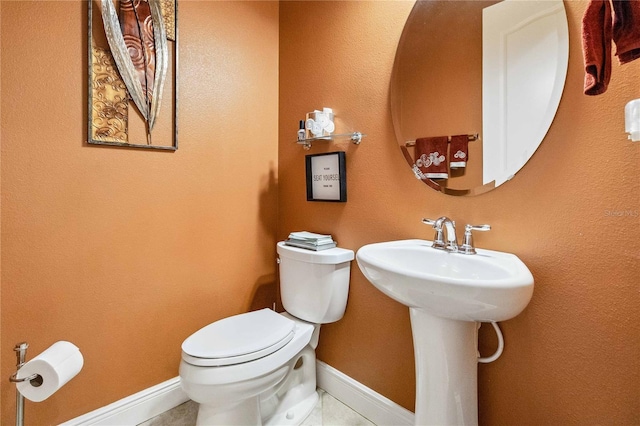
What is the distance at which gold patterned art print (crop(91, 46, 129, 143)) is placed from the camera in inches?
50.0

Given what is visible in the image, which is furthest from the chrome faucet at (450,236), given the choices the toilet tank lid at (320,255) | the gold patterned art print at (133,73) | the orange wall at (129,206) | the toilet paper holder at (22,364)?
the toilet paper holder at (22,364)

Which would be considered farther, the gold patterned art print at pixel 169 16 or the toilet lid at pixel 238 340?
the gold patterned art print at pixel 169 16

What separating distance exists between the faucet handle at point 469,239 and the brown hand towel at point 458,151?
0.80 feet

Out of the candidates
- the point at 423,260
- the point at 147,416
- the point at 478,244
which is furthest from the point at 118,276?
the point at 478,244

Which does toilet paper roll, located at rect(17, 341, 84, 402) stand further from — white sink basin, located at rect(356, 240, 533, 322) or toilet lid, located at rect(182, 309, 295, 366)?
white sink basin, located at rect(356, 240, 533, 322)

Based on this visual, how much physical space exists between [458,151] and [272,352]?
1060 millimetres

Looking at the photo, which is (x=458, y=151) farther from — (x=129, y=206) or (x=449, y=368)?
(x=129, y=206)

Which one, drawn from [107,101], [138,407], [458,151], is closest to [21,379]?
[138,407]

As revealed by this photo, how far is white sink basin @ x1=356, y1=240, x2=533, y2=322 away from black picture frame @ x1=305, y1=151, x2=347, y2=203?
48 cm

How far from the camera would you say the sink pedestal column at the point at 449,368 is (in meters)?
0.99

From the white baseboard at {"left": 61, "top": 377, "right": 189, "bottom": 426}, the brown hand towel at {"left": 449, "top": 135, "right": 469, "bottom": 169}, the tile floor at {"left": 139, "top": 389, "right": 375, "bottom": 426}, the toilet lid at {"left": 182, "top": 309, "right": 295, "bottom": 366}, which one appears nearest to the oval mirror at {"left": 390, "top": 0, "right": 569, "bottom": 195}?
the brown hand towel at {"left": 449, "top": 135, "right": 469, "bottom": 169}

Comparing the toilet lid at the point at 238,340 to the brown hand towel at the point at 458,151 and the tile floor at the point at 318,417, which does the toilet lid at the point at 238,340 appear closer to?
the tile floor at the point at 318,417

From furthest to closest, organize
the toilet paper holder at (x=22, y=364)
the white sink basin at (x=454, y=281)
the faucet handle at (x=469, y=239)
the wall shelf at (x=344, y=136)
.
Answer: the wall shelf at (x=344, y=136) → the faucet handle at (x=469, y=239) → the toilet paper holder at (x=22, y=364) → the white sink basin at (x=454, y=281)

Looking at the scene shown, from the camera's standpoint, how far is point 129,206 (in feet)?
4.54
